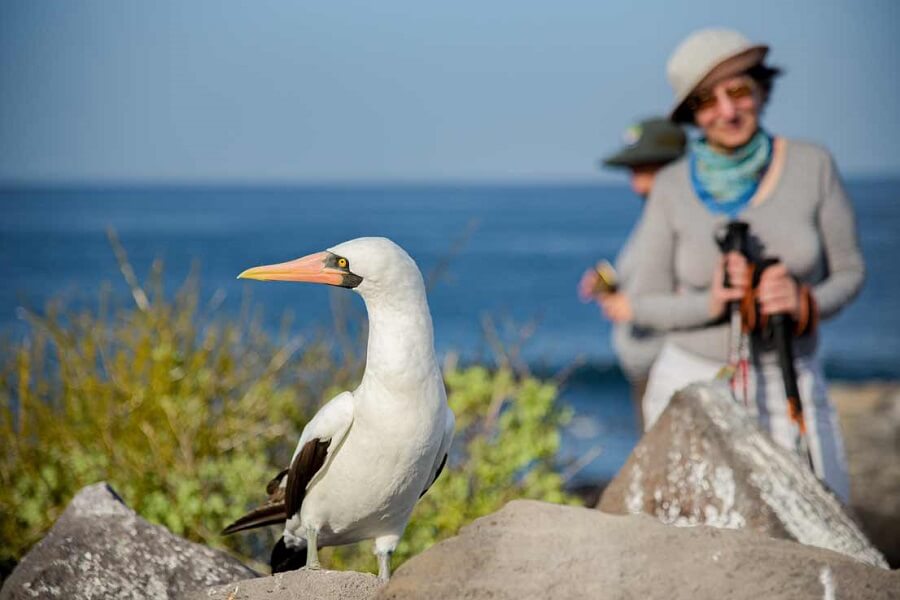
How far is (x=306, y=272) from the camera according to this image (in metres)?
3.05

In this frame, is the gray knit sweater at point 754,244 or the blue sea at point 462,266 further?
the blue sea at point 462,266

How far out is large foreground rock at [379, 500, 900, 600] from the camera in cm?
286

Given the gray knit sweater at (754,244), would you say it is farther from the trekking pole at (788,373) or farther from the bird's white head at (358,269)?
the bird's white head at (358,269)

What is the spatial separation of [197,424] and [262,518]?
232 centimetres

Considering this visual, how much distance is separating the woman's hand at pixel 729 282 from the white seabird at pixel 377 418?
1.70 m

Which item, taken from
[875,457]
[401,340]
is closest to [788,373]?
[401,340]

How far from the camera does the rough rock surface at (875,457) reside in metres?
9.52

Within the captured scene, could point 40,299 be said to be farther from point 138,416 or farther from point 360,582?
point 360,582

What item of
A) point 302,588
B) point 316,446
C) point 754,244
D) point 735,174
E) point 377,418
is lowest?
point 302,588

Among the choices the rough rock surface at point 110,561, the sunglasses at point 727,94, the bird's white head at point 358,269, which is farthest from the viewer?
the sunglasses at point 727,94

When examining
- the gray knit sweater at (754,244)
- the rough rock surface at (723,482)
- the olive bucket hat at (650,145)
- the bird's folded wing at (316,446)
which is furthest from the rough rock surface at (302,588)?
the olive bucket hat at (650,145)

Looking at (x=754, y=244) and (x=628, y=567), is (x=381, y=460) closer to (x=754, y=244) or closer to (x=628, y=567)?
(x=628, y=567)

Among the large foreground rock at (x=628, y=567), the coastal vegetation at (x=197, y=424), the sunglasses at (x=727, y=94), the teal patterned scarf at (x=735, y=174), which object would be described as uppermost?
the sunglasses at (x=727, y=94)

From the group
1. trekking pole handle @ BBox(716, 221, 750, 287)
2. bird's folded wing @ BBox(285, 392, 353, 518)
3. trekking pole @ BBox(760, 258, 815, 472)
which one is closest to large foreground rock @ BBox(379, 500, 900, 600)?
bird's folded wing @ BBox(285, 392, 353, 518)
